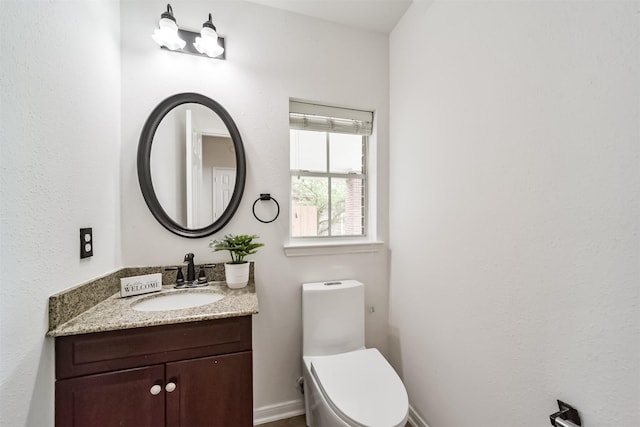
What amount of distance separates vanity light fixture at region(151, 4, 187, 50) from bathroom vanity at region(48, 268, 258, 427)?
1353 millimetres

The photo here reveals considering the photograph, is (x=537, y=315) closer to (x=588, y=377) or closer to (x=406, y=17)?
(x=588, y=377)

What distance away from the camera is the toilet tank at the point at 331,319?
1499mm

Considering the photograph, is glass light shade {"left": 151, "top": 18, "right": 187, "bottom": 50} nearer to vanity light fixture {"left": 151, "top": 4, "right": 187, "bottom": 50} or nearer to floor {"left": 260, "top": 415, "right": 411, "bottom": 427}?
vanity light fixture {"left": 151, "top": 4, "right": 187, "bottom": 50}

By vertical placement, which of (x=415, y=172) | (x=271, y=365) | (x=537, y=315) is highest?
(x=415, y=172)

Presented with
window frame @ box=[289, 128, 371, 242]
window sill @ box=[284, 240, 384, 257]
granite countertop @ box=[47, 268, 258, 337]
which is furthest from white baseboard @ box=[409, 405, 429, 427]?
granite countertop @ box=[47, 268, 258, 337]

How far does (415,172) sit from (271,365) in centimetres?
152

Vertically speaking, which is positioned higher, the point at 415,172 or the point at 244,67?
the point at 244,67

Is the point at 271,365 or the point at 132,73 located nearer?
the point at 132,73

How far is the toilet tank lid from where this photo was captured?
5.08 feet

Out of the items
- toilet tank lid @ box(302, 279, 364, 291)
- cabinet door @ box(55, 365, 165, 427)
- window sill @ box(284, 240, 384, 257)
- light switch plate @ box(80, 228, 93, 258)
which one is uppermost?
light switch plate @ box(80, 228, 93, 258)

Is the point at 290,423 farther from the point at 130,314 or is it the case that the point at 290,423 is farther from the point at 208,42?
the point at 208,42

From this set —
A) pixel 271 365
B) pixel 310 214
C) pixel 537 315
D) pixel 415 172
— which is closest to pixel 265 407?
pixel 271 365

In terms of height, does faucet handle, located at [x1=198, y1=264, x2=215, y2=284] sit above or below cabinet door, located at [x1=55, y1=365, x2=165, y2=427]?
above

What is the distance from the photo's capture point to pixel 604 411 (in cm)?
70
